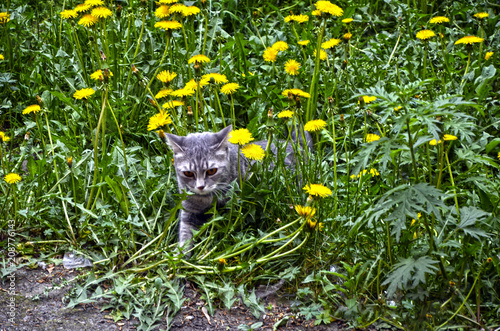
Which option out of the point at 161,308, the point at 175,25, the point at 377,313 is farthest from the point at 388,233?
the point at 175,25

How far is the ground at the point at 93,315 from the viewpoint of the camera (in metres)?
2.57

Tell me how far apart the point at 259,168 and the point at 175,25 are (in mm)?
1169

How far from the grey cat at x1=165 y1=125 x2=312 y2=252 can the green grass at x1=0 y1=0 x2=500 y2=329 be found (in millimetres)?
116

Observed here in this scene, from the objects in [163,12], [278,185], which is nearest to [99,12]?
[163,12]

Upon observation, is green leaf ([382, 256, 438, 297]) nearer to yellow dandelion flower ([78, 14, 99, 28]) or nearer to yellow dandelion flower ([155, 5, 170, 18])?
yellow dandelion flower ([155, 5, 170, 18])

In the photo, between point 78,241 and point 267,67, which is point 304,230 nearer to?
point 78,241

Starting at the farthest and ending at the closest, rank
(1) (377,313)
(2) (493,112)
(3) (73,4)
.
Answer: (3) (73,4)
(2) (493,112)
(1) (377,313)

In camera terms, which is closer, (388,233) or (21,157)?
(388,233)

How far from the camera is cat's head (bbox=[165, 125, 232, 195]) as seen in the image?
3.20m

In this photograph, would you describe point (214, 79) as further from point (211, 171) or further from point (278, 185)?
point (278, 185)

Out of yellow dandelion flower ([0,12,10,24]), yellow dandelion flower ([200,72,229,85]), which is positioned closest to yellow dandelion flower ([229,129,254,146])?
yellow dandelion flower ([200,72,229,85])

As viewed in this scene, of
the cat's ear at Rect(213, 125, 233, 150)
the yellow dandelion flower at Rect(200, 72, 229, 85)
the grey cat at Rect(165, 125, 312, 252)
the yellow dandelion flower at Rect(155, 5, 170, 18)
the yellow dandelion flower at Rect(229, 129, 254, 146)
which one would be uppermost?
the yellow dandelion flower at Rect(155, 5, 170, 18)

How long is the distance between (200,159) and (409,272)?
150cm

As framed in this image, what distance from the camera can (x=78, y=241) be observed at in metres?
3.14
